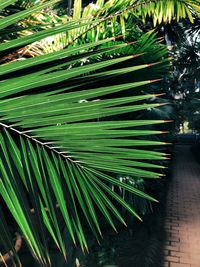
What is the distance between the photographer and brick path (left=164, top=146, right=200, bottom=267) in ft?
11.8

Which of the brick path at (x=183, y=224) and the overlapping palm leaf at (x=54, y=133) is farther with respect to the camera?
the brick path at (x=183, y=224)

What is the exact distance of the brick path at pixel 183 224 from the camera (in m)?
3.59

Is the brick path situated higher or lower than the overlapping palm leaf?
lower

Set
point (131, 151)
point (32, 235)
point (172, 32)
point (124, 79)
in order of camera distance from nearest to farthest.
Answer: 1. point (32, 235)
2. point (131, 151)
3. point (124, 79)
4. point (172, 32)

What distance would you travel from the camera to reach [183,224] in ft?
15.7

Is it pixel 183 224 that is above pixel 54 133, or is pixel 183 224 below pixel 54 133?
below

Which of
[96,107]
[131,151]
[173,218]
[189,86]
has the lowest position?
[173,218]

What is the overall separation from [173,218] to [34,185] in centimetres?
483

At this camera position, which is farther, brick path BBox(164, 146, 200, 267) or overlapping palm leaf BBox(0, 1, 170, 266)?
brick path BBox(164, 146, 200, 267)

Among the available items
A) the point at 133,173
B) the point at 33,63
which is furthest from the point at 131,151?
the point at 33,63

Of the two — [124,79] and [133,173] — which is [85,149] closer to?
[133,173]

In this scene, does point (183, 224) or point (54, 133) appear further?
point (183, 224)

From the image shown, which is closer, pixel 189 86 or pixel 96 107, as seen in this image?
pixel 96 107

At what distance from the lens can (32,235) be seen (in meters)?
0.65
